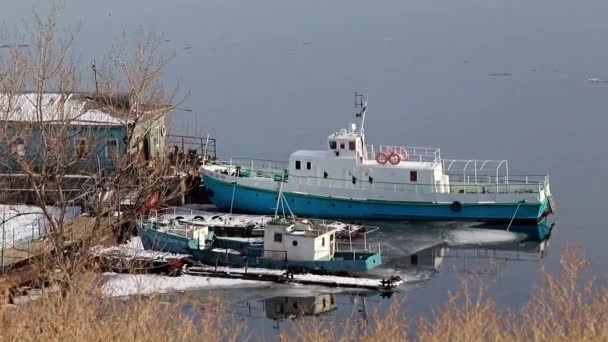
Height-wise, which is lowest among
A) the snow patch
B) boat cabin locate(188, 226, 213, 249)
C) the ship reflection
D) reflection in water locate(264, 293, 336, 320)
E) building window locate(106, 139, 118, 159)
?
reflection in water locate(264, 293, 336, 320)

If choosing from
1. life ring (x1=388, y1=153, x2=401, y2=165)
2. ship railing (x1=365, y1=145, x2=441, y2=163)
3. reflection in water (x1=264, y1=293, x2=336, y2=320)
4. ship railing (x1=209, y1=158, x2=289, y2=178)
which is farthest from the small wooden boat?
ship railing (x1=209, y1=158, x2=289, y2=178)

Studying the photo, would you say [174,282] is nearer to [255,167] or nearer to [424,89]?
[255,167]

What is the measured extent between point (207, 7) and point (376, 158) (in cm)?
9267

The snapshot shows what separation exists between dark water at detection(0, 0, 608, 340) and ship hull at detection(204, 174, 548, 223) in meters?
0.80

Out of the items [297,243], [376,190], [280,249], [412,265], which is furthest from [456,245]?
[280,249]

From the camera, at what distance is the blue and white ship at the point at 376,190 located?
109ft

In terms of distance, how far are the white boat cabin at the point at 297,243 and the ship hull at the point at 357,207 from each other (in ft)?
20.0

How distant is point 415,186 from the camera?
33656mm

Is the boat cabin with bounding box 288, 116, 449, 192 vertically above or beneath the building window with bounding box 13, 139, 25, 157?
beneath

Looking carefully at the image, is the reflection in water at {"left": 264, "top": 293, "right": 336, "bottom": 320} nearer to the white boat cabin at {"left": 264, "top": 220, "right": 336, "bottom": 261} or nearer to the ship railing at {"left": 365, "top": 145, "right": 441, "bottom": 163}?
the white boat cabin at {"left": 264, "top": 220, "right": 336, "bottom": 261}

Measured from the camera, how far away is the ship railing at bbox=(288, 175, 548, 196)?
3359 centimetres

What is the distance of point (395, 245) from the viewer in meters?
29.9

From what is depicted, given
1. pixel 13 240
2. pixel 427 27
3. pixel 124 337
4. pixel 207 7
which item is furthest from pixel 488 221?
pixel 207 7

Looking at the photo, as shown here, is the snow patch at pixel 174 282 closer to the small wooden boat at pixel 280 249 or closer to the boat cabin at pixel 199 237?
the small wooden boat at pixel 280 249
